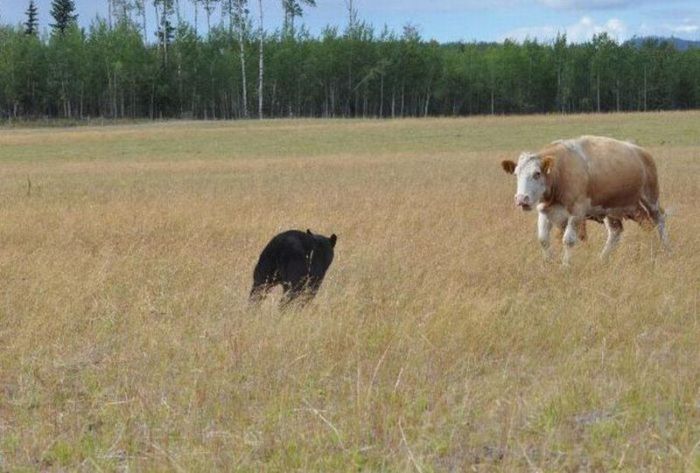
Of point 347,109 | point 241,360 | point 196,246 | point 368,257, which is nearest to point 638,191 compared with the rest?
point 368,257

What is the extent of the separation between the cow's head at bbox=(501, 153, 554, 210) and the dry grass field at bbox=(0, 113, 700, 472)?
75 centimetres

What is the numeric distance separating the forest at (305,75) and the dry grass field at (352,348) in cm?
6657

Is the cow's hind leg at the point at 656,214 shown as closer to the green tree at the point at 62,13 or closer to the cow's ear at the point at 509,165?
the cow's ear at the point at 509,165

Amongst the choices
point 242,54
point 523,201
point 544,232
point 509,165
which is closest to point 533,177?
point 523,201

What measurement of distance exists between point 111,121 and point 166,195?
59.7 meters

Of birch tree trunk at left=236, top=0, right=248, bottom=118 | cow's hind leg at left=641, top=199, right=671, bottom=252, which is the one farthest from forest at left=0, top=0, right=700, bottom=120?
cow's hind leg at left=641, top=199, right=671, bottom=252

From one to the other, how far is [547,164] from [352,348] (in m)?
5.54

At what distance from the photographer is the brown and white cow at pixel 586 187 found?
443 inches

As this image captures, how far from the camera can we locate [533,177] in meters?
11.2

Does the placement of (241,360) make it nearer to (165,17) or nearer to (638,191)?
(638,191)

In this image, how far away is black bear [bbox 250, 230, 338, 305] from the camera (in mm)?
7867

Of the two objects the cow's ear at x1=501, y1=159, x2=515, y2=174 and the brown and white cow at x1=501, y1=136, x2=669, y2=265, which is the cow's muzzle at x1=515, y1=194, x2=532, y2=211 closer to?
the brown and white cow at x1=501, y1=136, x2=669, y2=265

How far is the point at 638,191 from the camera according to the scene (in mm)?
12477

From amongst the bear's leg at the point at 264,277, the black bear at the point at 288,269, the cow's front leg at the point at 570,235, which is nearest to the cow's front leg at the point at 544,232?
the cow's front leg at the point at 570,235
